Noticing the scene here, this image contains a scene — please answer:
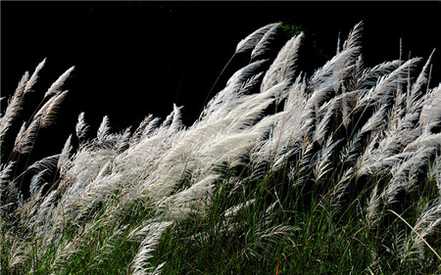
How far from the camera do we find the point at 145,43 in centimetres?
534

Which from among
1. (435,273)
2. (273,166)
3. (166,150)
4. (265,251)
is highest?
(166,150)

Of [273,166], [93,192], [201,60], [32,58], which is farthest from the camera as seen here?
[201,60]

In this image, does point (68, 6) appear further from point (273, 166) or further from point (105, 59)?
point (273, 166)

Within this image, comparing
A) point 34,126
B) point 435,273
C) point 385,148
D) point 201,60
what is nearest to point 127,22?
point 201,60

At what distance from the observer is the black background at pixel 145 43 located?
511 centimetres

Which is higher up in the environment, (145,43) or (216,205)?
(145,43)

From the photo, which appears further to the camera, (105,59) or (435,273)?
(105,59)

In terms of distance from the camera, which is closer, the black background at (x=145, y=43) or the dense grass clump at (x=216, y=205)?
the dense grass clump at (x=216, y=205)

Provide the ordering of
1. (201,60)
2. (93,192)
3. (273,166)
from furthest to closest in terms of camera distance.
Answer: (201,60), (273,166), (93,192)

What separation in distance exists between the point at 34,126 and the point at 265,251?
1087 millimetres

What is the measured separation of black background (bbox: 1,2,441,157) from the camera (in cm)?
511

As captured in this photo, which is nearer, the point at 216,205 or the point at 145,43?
the point at 216,205

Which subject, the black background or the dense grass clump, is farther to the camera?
the black background

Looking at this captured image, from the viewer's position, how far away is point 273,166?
331 centimetres
